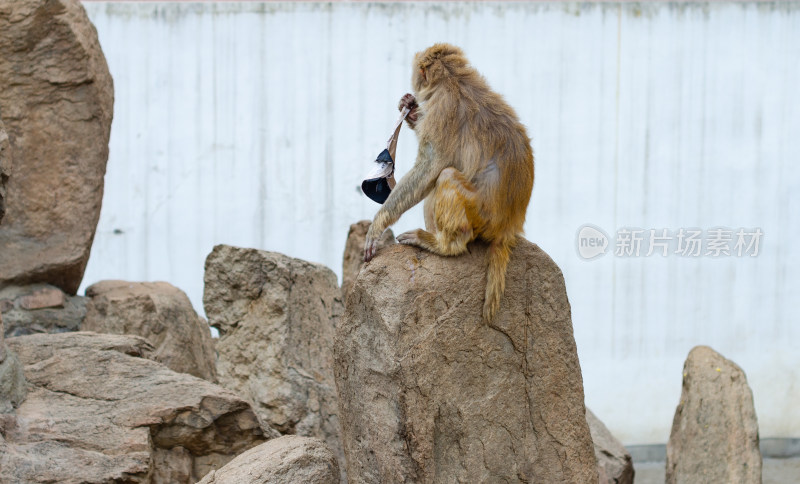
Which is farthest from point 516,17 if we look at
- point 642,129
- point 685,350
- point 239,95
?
point 685,350

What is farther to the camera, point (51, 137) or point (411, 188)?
point (51, 137)

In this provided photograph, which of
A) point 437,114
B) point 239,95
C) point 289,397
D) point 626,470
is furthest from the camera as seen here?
point 239,95

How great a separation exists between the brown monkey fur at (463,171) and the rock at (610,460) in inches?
87.8

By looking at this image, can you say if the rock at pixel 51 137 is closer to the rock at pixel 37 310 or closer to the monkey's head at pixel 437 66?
the rock at pixel 37 310

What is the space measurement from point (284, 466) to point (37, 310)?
247 cm

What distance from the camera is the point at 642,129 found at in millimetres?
7688

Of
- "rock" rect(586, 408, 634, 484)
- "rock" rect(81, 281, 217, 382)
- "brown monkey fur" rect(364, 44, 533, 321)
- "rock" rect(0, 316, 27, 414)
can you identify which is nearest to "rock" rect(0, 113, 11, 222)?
"rock" rect(0, 316, 27, 414)

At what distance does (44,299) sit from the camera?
18.1 feet

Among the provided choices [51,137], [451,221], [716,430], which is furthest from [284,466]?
[716,430]

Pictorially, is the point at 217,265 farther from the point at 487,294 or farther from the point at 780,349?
the point at 780,349

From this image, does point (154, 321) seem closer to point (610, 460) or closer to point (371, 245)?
point (371, 245)

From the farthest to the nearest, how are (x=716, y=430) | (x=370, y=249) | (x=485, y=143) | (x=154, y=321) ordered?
(x=154, y=321) → (x=716, y=430) → (x=485, y=143) → (x=370, y=249)

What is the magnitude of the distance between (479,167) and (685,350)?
4583 mm

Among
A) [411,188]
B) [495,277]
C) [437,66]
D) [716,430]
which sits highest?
[437,66]
